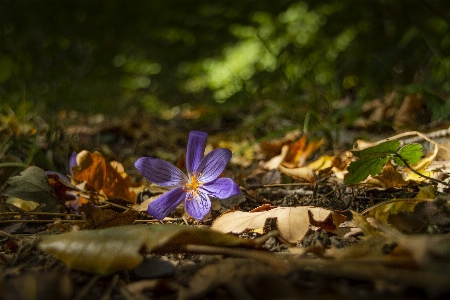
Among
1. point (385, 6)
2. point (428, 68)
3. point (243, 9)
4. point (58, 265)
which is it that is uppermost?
point (243, 9)

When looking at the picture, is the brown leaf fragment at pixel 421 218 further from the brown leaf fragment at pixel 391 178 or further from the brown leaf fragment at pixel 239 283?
the brown leaf fragment at pixel 239 283

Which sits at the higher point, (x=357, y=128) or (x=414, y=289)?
(x=357, y=128)

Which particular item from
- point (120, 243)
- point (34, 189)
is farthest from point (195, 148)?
point (34, 189)

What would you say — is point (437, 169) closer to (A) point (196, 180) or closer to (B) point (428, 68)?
(A) point (196, 180)

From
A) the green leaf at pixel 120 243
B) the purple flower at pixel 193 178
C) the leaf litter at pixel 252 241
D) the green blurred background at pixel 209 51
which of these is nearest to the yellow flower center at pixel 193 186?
the purple flower at pixel 193 178

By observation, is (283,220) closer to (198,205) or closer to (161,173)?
(198,205)

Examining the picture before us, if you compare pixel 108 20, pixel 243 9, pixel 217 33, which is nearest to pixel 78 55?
pixel 108 20

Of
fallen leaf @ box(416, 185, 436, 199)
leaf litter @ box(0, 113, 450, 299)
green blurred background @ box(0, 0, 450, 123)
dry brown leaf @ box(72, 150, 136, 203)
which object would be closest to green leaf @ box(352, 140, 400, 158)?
leaf litter @ box(0, 113, 450, 299)
